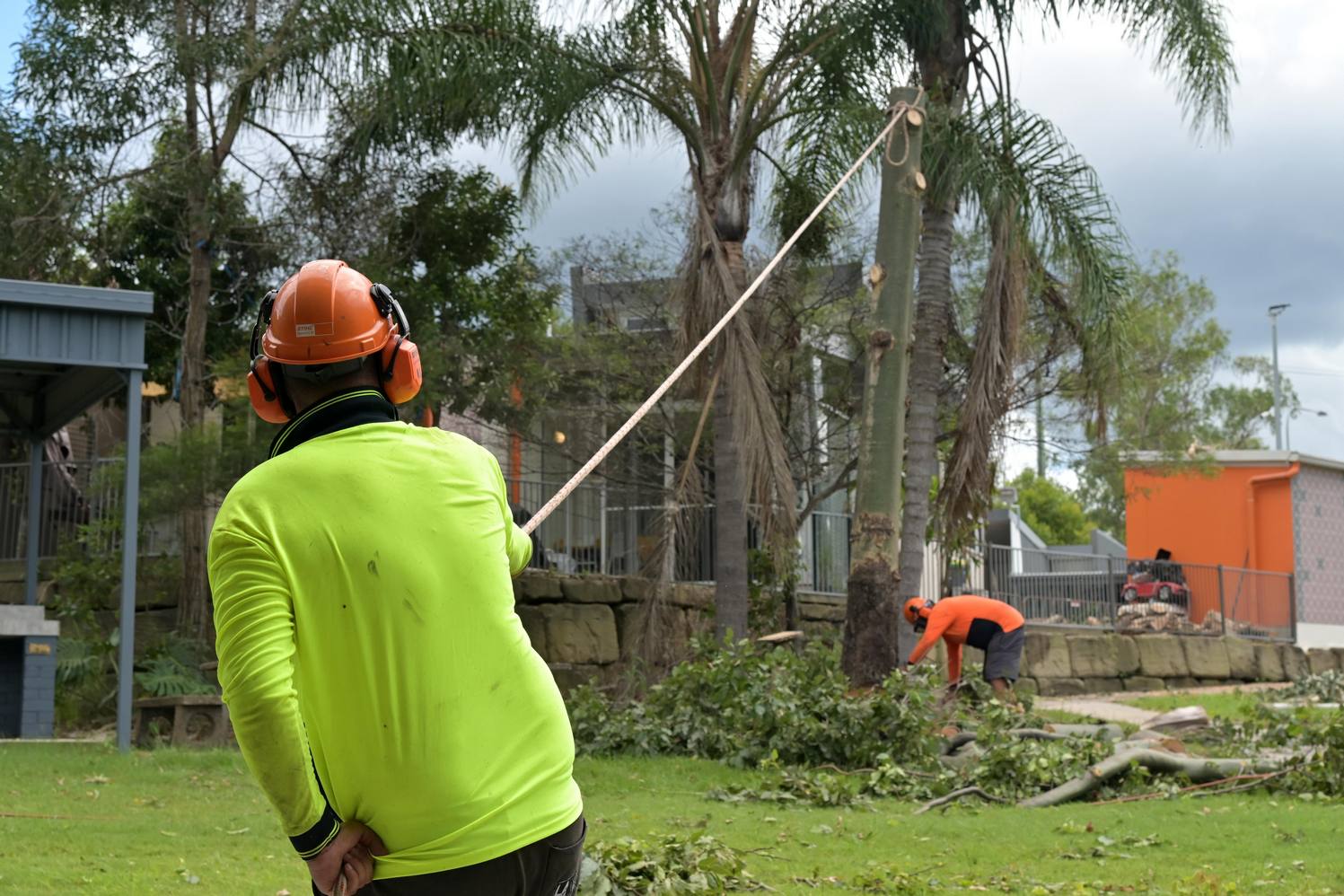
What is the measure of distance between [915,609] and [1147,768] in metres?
4.68

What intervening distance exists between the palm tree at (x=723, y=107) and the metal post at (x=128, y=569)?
4.19 meters

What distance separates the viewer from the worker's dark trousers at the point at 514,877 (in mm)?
2402

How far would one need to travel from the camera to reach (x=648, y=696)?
42.7 feet

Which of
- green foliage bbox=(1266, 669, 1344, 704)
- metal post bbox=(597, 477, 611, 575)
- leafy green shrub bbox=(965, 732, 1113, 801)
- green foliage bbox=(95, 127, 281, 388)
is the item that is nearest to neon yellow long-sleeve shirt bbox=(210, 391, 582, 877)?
leafy green shrub bbox=(965, 732, 1113, 801)

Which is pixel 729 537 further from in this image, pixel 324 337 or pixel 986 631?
pixel 324 337

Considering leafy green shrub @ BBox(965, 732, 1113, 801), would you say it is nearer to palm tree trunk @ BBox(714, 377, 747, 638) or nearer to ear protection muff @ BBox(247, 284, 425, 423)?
palm tree trunk @ BBox(714, 377, 747, 638)

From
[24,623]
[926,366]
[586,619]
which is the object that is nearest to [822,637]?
[586,619]

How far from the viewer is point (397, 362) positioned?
272cm

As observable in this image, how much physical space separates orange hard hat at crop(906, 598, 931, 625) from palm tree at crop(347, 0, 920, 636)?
1321mm

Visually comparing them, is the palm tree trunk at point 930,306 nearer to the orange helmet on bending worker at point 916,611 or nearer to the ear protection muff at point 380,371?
the orange helmet on bending worker at point 916,611

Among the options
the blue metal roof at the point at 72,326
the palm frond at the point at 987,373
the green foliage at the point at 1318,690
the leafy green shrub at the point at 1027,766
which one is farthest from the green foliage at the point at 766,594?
the blue metal roof at the point at 72,326

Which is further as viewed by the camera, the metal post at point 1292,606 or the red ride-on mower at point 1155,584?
the metal post at point 1292,606

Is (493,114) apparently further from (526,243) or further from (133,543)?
(133,543)

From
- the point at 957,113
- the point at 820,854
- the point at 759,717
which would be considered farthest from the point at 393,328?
the point at 957,113
